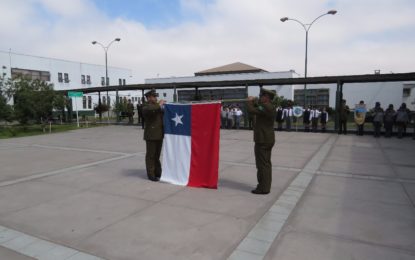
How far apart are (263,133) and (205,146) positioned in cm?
124

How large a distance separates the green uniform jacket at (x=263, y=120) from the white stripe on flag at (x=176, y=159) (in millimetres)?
1504

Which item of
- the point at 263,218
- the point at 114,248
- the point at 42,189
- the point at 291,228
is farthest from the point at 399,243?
the point at 42,189

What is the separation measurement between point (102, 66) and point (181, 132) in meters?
52.3

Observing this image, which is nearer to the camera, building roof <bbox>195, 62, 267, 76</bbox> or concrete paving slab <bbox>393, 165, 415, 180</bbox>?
concrete paving slab <bbox>393, 165, 415, 180</bbox>

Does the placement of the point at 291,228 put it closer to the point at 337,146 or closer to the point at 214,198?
the point at 214,198

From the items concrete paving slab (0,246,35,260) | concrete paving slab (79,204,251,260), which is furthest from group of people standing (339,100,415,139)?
concrete paving slab (0,246,35,260)

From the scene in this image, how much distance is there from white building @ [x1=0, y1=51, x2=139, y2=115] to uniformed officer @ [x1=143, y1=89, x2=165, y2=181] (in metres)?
34.9

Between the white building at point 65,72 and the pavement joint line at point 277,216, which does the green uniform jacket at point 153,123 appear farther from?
the white building at point 65,72

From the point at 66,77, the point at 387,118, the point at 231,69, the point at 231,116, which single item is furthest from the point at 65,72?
the point at 387,118

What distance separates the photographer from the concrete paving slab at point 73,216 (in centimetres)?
432

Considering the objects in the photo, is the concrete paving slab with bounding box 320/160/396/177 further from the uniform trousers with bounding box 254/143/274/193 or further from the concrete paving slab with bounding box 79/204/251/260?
the concrete paving slab with bounding box 79/204/251/260

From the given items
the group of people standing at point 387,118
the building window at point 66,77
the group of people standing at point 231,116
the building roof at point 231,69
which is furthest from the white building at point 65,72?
the group of people standing at point 387,118

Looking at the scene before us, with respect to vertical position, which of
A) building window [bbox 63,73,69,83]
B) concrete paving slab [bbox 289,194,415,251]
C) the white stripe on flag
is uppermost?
building window [bbox 63,73,69,83]

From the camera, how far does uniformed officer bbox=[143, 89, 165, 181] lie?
6.75 meters
